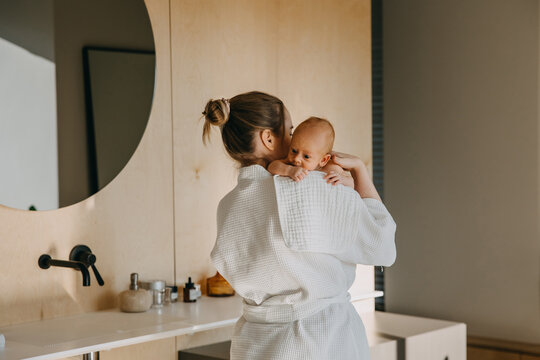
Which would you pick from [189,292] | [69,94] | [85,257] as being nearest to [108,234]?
[85,257]

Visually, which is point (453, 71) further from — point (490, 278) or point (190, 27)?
point (190, 27)

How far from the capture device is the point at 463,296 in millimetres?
3379

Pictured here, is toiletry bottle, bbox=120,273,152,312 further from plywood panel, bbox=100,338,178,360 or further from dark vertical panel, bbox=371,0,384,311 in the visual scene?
dark vertical panel, bbox=371,0,384,311

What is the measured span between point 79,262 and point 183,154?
0.62m

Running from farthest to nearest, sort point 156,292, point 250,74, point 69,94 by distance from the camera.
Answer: point 250,74, point 156,292, point 69,94

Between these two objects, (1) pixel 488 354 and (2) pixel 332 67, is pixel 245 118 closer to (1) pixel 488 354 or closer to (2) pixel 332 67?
(2) pixel 332 67

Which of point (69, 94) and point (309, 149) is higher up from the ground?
point (69, 94)

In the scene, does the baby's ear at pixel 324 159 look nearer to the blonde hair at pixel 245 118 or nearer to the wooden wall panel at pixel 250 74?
the blonde hair at pixel 245 118

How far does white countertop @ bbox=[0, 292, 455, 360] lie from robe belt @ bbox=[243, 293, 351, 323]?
45 centimetres

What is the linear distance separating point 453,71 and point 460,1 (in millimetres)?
366

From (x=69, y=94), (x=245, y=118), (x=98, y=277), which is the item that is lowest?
(x=98, y=277)

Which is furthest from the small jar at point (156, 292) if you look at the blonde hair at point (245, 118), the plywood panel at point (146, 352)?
the blonde hair at point (245, 118)

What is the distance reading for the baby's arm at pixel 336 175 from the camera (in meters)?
1.38

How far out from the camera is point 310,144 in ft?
4.59
